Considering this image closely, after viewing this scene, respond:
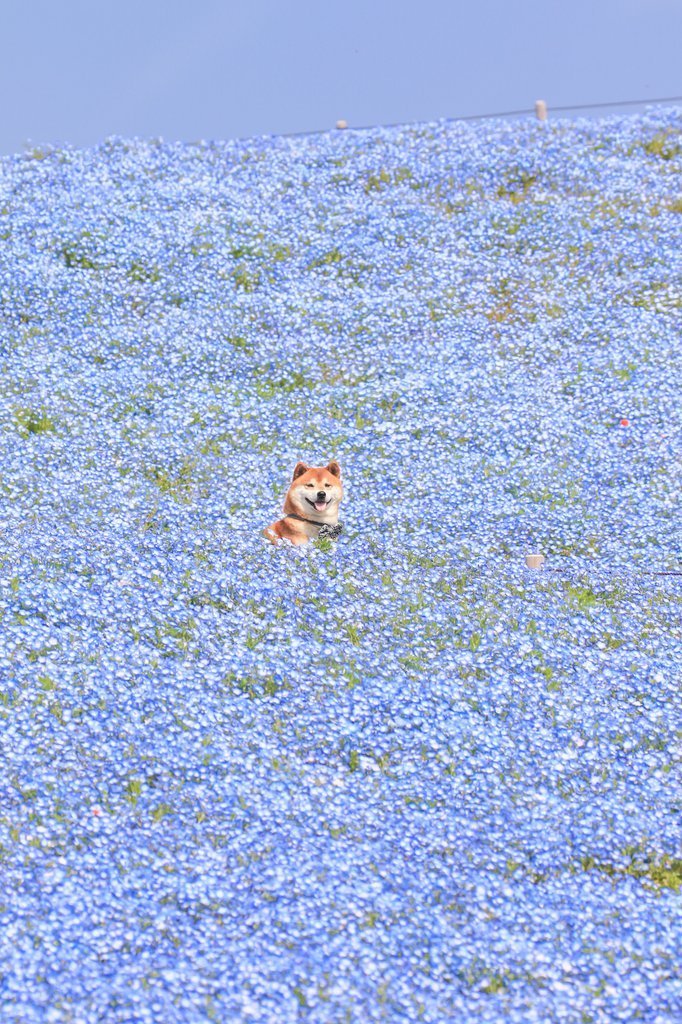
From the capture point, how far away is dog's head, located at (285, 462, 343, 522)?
10.2 meters

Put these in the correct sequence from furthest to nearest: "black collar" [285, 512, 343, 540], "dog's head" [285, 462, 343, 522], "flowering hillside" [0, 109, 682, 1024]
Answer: "black collar" [285, 512, 343, 540], "dog's head" [285, 462, 343, 522], "flowering hillside" [0, 109, 682, 1024]

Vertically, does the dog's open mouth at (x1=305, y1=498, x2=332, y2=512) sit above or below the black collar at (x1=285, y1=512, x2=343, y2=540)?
above

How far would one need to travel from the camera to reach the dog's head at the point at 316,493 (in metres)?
10.2

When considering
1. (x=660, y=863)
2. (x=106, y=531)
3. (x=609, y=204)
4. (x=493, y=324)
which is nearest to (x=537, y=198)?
(x=609, y=204)

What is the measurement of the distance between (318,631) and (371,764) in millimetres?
1671

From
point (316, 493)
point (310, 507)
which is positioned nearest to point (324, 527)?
point (310, 507)

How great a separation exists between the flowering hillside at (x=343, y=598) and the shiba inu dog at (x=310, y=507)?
18cm

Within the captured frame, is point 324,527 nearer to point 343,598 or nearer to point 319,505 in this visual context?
point 319,505

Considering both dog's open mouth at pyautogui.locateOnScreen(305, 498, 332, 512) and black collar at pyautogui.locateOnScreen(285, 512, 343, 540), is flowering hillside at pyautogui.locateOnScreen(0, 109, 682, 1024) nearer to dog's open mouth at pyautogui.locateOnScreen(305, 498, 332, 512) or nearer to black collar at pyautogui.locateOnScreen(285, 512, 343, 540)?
black collar at pyautogui.locateOnScreen(285, 512, 343, 540)

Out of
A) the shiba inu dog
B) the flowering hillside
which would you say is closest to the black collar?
the shiba inu dog

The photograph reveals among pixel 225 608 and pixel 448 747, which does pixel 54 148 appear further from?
pixel 448 747

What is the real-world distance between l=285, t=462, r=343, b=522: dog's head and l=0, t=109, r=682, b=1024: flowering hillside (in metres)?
0.31

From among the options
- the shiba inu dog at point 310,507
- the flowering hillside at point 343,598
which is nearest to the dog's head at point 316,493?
the shiba inu dog at point 310,507

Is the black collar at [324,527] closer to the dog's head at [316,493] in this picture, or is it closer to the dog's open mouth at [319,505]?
the dog's head at [316,493]
